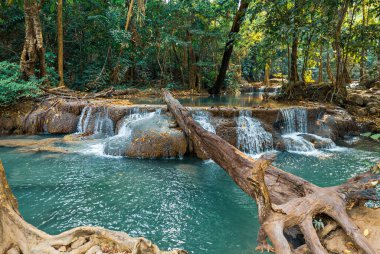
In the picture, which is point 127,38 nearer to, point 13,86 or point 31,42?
point 31,42

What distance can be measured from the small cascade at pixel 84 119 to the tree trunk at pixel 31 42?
3.33 m

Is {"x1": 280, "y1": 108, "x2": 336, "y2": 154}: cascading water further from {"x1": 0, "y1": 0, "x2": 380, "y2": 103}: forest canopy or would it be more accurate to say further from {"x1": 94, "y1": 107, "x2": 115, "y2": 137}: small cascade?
{"x1": 94, "y1": 107, "x2": 115, "y2": 137}: small cascade

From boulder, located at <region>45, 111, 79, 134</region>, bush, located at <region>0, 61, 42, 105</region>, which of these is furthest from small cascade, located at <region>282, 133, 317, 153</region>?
bush, located at <region>0, 61, 42, 105</region>

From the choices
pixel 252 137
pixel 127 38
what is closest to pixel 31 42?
pixel 127 38

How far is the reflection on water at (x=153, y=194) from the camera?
3.89 meters

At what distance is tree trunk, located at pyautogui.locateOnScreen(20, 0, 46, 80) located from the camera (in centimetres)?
1062

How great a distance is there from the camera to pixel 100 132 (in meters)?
9.64

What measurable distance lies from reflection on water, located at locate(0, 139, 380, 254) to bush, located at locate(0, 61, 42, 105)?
3090mm

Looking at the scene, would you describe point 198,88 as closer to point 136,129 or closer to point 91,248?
point 136,129

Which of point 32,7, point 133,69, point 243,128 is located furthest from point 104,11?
point 243,128

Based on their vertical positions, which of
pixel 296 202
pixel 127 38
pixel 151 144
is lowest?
pixel 151 144

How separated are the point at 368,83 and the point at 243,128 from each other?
1135 centimetres

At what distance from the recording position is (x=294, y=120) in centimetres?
935

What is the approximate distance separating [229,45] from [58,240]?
34.5 feet
